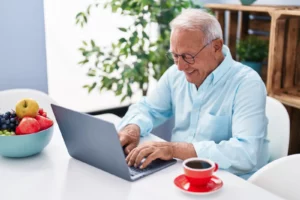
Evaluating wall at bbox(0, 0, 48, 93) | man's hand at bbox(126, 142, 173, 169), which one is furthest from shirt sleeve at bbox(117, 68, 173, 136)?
wall at bbox(0, 0, 48, 93)

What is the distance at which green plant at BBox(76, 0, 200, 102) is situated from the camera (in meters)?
2.47

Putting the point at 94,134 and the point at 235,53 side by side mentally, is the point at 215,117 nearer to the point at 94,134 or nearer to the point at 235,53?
the point at 94,134

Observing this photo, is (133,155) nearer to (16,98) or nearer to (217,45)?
(217,45)

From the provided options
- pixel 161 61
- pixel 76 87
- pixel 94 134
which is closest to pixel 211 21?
pixel 94 134

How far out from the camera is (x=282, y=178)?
1.29 m

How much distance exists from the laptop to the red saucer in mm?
114

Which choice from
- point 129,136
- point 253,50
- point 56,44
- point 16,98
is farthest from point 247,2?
point 16,98

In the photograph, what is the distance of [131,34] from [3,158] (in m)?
1.27

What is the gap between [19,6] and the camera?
2186mm

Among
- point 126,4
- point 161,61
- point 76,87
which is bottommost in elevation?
point 76,87

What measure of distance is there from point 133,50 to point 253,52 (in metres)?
0.70

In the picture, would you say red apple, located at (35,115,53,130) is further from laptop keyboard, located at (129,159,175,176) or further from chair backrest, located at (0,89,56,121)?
chair backrest, located at (0,89,56,121)

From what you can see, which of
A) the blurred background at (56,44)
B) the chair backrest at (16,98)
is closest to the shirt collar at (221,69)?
the chair backrest at (16,98)

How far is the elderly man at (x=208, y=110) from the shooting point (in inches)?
55.7
